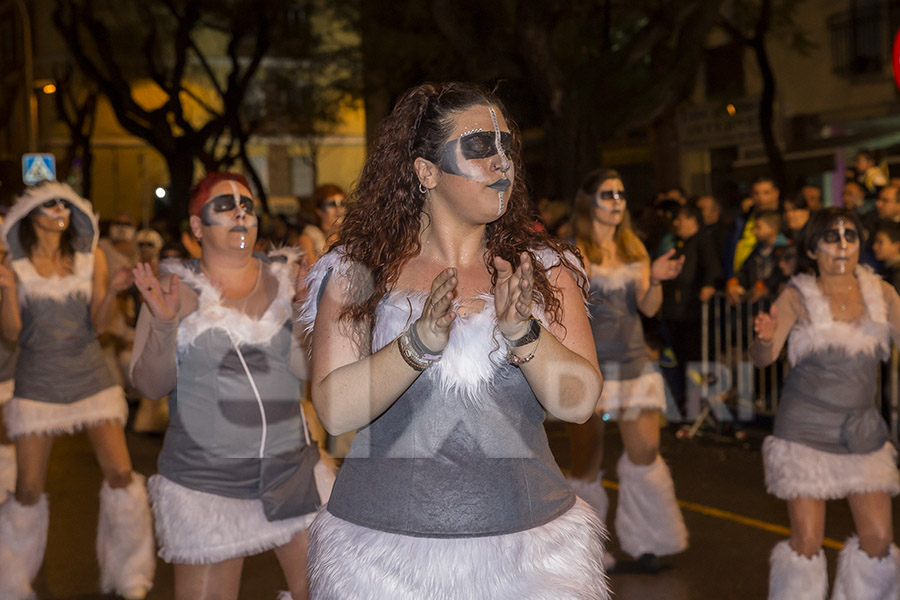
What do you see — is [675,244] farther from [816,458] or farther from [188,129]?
[188,129]

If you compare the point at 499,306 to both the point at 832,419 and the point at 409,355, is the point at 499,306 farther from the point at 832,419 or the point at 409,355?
the point at 832,419

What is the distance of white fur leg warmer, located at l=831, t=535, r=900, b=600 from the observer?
472 centimetres

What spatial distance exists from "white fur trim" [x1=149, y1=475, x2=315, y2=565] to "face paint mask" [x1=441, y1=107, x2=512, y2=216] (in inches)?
74.8

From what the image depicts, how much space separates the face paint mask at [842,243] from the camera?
5.00 m

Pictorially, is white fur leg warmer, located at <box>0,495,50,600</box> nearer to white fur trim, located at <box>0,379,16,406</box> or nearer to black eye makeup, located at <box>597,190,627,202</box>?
white fur trim, located at <box>0,379,16,406</box>

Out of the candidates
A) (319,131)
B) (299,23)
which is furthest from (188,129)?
(319,131)

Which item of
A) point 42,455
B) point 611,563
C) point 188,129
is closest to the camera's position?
point 42,455

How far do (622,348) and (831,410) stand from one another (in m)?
1.52

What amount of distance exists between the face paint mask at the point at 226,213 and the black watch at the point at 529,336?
2119 mm

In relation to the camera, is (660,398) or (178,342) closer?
(178,342)

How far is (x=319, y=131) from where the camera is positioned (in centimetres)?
3866

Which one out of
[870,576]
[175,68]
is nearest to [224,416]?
[870,576]

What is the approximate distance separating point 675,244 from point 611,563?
15.3 ft

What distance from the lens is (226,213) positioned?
14.3 feet
